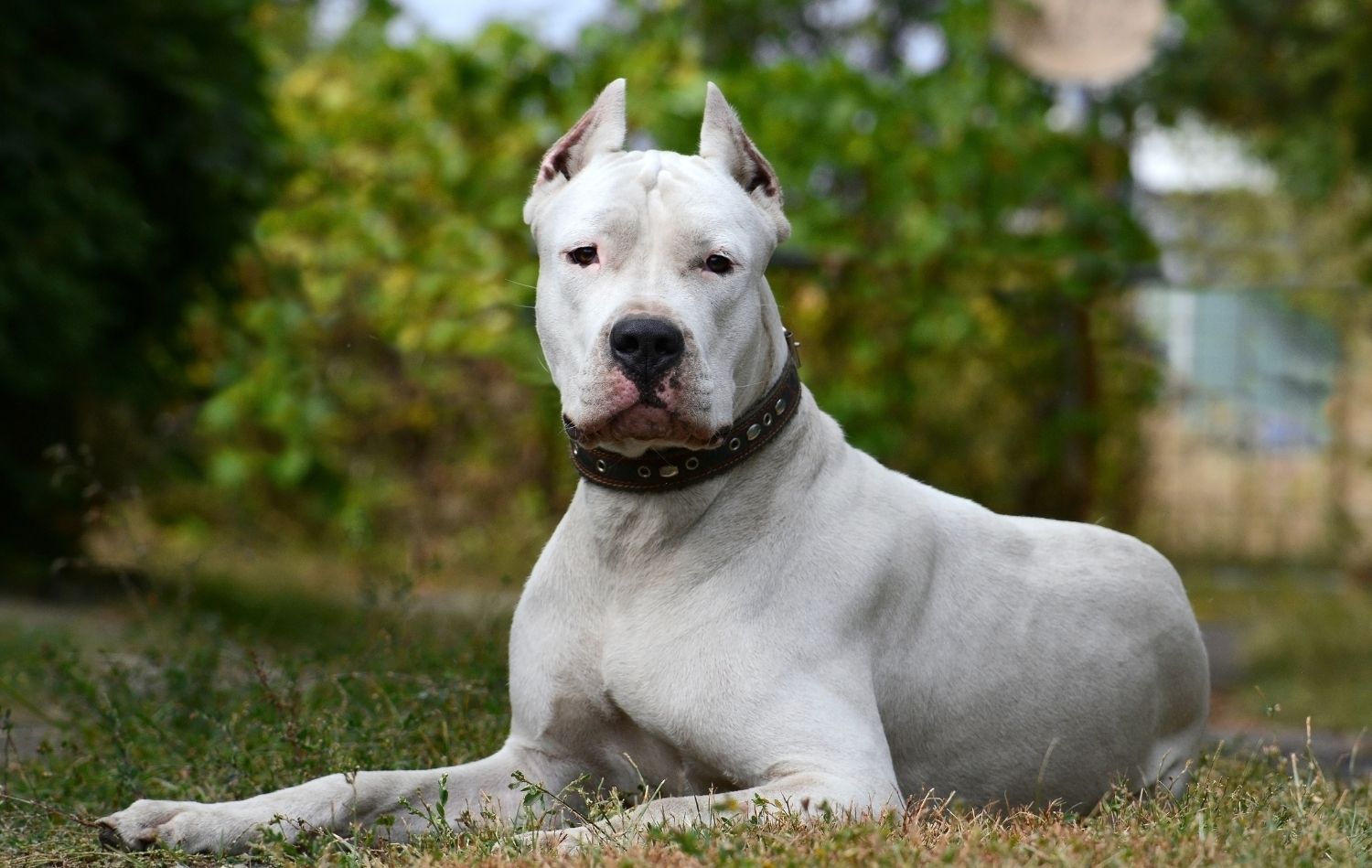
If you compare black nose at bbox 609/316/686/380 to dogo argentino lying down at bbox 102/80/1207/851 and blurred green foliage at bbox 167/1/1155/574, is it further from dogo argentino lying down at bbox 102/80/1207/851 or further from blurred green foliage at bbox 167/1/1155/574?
blurred green foliage at bbox 167/1/1155/574

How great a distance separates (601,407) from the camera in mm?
3275

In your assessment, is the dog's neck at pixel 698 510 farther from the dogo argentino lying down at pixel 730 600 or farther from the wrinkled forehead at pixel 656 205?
the wrinkled forehead at pixel 656 205

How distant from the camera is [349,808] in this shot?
3.40 metres

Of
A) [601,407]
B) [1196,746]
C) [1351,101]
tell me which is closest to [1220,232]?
[1351,101]

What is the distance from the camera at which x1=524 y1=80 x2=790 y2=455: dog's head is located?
325 cm

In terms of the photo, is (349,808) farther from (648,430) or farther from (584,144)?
(584,144)

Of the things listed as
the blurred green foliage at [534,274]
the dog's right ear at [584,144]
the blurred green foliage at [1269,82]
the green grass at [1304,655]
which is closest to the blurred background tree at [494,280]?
the blurred green foliage at [534,274]

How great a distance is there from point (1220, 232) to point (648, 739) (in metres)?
18.7

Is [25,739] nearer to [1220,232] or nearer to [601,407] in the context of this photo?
[601,407]

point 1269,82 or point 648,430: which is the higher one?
point 1269,82

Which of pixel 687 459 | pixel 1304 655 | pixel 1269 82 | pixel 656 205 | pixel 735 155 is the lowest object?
pixel 1304 655

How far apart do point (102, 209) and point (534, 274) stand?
2.13 meters

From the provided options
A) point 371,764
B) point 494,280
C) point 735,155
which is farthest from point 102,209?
point 735,155

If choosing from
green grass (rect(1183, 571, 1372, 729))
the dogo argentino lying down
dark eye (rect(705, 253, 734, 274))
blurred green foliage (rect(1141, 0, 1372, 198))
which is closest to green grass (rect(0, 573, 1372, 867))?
the dogo argentino lying down
